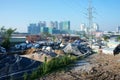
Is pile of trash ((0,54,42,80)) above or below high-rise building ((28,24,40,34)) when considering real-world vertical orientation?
below

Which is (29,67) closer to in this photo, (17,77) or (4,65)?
(4,65)

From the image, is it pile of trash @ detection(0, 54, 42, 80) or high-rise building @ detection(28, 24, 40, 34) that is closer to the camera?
pile of trash @ detection(0, 54, 42, 80)

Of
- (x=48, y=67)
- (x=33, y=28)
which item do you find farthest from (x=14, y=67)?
(x=33, y=28)

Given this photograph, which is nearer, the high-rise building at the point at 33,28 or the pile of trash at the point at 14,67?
the pile of trash at the point at 14,67

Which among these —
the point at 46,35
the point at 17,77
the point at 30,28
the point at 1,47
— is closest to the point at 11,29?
the point at 1,47

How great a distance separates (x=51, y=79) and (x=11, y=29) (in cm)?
1872

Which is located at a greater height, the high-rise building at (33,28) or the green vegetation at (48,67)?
the high-rise building at (33,28)

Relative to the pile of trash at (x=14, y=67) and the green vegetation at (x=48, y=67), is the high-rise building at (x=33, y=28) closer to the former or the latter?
the green vegetation at (x=48, y=67)

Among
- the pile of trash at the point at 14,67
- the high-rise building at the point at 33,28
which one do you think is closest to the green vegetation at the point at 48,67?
the pile of trash at the point at 14,67

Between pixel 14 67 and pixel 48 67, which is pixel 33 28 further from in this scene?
pixel 14 67

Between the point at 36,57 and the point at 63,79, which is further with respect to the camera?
the point at 36,57

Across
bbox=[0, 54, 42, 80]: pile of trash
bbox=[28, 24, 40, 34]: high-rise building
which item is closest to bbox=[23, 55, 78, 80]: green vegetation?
bbox=[0, 54, 42, 80]: pile of trash

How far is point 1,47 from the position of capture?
31.4 metres

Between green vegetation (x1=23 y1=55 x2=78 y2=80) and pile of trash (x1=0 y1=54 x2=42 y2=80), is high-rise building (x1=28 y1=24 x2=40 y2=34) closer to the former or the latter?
green vegetation (x1=23 y1=55 x2=78 y2=80)
